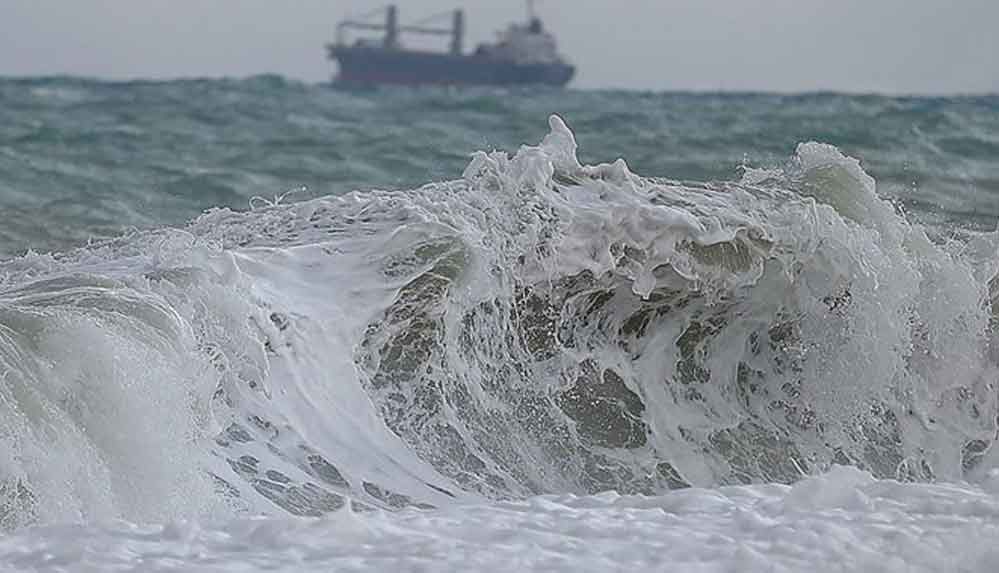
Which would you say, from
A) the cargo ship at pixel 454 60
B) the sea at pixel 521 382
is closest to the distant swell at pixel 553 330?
the sea at pixel 521 382

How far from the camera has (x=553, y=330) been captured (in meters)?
4.56

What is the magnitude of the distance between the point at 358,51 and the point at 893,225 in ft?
76.2

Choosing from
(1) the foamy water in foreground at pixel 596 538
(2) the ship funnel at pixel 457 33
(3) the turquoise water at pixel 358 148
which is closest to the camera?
(1) the foamy water in foreground at pixel 596 538

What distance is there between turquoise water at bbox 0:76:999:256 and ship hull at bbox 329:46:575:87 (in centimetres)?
1022

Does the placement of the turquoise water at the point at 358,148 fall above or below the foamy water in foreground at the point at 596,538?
above

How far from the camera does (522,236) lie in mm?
4574

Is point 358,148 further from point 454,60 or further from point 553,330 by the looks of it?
point 454,60

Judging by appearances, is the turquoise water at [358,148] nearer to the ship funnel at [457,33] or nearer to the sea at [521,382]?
the sea at [521,382]

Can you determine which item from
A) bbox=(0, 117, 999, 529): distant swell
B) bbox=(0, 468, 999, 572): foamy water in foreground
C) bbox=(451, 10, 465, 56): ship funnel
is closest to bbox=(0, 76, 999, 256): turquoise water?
bbox=(0, 117, 999, 529): distant swell

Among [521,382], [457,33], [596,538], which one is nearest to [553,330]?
[521,382]

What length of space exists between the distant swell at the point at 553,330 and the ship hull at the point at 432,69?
2241 centimetres

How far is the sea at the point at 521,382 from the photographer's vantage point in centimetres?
269

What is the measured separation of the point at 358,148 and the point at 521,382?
683cm

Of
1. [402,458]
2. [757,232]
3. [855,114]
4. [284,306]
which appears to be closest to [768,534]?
[402,458]
